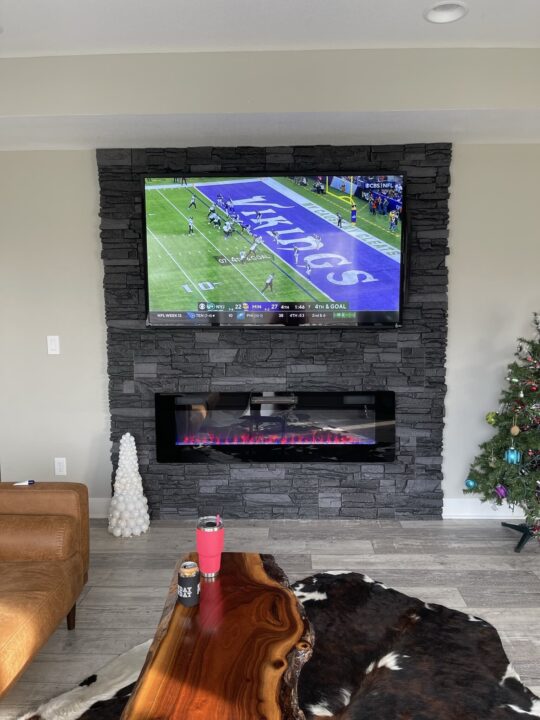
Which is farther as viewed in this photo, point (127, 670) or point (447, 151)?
point (447, 151)

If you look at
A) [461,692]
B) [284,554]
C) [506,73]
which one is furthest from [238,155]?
[461,692]

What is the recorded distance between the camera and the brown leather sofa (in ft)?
6.42

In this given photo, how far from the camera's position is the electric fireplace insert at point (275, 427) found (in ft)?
12.6

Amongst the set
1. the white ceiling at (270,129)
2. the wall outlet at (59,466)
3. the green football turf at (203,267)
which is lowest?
the wall outlet at (59,466)

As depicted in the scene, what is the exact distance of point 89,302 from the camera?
3.81 m

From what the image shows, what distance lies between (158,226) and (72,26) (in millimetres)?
1121

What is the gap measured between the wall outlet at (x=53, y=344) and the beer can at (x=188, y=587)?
7.57 ft

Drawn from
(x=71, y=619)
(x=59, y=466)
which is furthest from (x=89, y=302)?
(x=71, y=619)

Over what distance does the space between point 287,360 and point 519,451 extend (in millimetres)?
1448

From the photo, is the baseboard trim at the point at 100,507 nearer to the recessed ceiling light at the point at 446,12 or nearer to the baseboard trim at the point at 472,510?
the baseboard trim at the point at 472,510

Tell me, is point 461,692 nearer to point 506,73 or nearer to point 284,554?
point 284,554

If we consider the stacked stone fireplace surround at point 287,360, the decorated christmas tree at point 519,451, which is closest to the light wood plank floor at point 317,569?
the stacked stone fireplace surround at point 287,360

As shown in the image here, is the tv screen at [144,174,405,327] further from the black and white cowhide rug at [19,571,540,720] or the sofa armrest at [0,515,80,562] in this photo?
the black and white cowhide rug at [19,571,540,720]

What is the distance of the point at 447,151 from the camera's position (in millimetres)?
3596
